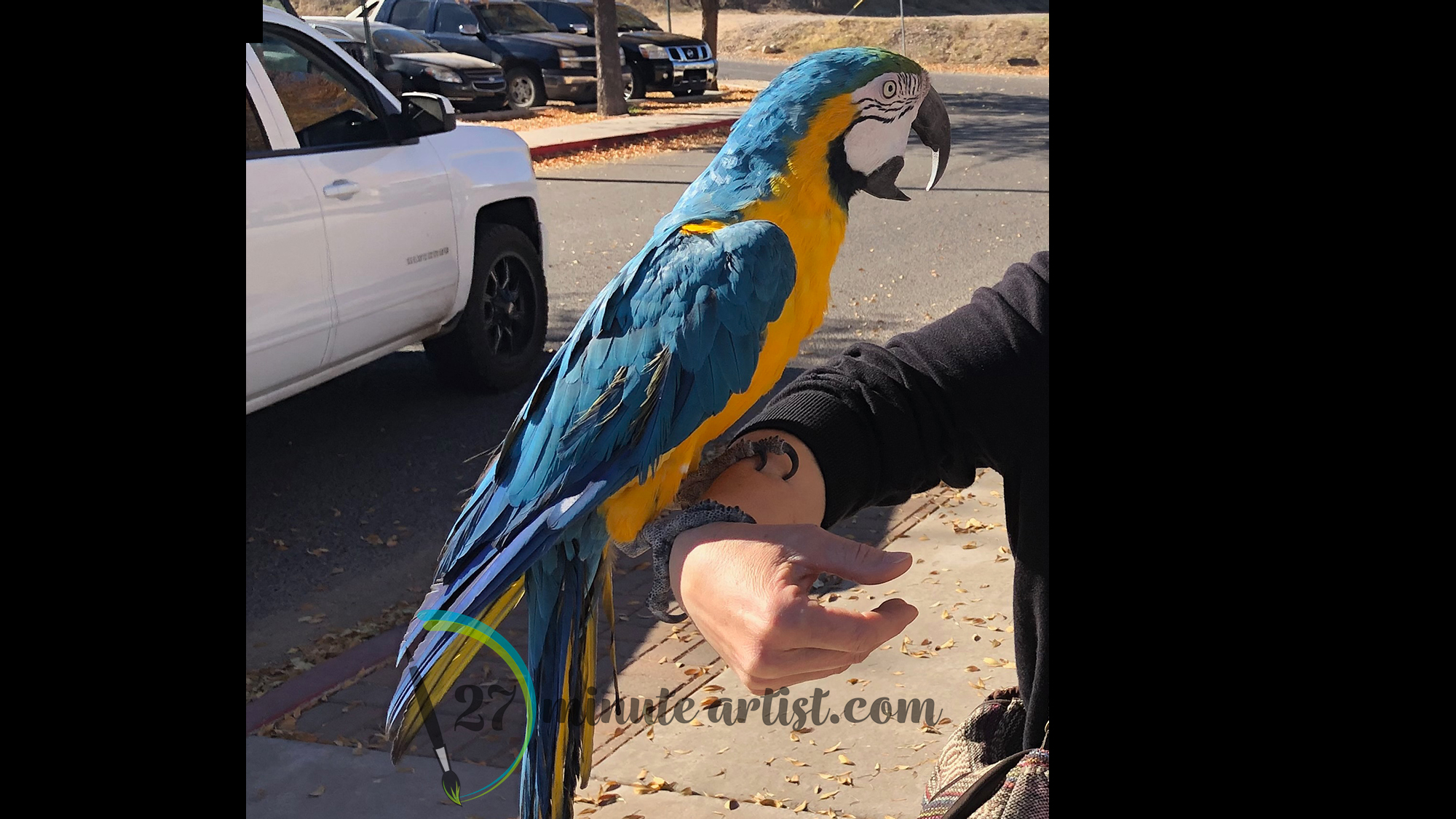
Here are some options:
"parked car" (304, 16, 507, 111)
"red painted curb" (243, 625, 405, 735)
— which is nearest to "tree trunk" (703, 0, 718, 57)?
"parked car" (304, 16, 507, 111)

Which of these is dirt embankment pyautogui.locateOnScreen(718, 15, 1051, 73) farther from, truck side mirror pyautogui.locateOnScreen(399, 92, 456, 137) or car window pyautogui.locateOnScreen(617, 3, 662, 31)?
truck side mirror pyautogui.locateOnScreen(399, 92, 456, 137)

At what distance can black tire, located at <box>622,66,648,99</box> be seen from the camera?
18047mm

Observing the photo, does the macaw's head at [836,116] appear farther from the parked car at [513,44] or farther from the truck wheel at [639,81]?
the truck wheel at [639,81]

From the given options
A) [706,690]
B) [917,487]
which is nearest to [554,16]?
[706,690]

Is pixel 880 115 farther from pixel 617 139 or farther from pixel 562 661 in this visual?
pixel 617 139

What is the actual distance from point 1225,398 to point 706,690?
2.34 meters

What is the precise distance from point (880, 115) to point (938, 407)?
15.0 inches

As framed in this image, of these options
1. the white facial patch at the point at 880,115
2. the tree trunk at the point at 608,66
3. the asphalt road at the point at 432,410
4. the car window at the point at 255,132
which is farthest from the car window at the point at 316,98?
the tree trunk at the point at 608,66

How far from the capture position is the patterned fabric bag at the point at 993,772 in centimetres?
136

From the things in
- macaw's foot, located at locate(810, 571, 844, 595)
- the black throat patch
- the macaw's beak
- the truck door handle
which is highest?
the macaw's beak

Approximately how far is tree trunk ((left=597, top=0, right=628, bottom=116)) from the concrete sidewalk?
1245 centimetres

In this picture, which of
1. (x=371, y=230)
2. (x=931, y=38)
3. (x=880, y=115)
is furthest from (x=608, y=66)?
(x=931, y=38)

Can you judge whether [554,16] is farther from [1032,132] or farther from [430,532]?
[430,532]

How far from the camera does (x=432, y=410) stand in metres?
5.37
